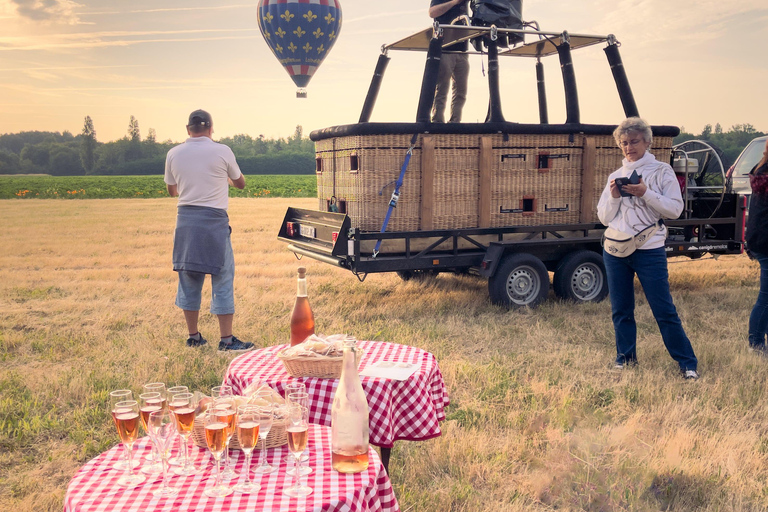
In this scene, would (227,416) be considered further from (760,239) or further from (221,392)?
(760,239)

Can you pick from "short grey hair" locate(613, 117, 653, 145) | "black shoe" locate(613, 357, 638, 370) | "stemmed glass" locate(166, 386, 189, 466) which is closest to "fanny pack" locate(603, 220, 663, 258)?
"short grey hair" locate(613, 117, 653, 145)

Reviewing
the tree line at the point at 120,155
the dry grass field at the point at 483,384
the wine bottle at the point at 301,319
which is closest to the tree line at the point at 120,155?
the tree line at the point at 120,155

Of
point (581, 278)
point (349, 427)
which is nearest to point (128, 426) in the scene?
point (349, 427)

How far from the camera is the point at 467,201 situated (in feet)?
24.9

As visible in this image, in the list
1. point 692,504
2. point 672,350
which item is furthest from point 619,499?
point 672,350

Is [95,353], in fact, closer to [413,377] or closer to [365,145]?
[365,145]

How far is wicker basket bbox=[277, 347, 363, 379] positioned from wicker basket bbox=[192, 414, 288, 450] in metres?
0.67

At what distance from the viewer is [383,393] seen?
9.55 feet

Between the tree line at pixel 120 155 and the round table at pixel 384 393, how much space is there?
86290 mm

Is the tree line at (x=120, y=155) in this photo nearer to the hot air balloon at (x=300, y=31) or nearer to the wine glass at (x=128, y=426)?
the hot air balloon at (x=300, y=31)

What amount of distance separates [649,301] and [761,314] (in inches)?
53.6

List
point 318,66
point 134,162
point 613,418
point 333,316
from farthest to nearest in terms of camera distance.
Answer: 1. point 134,162
2. point 318,66
3. point 333,316
4. point 613,418

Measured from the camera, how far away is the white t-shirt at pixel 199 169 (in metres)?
5.83

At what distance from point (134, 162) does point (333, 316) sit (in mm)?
95027
